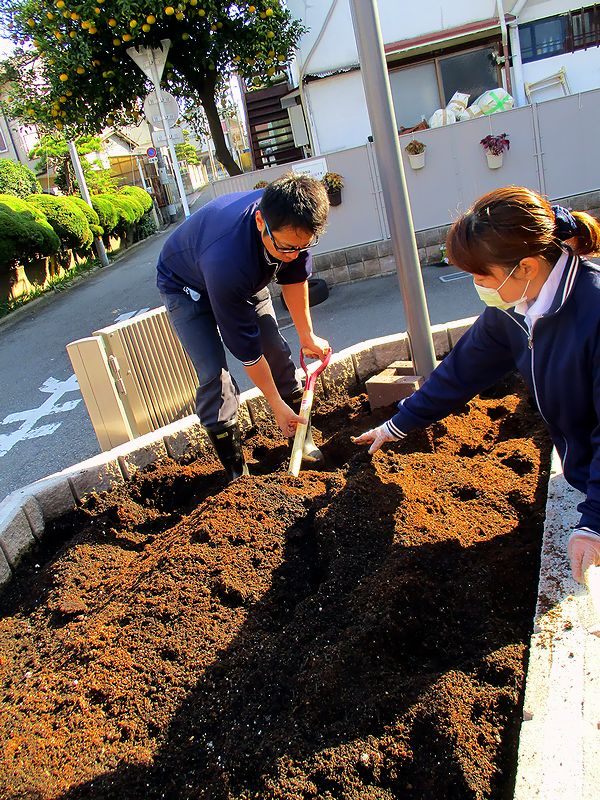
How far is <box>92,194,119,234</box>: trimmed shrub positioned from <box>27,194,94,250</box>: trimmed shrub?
2.23 meters

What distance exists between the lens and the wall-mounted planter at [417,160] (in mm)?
8352

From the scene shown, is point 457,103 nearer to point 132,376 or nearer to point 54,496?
point 132,376

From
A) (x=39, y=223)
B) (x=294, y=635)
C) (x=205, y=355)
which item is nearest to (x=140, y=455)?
(x=205, y=355)

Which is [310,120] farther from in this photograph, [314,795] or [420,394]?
[314,795]

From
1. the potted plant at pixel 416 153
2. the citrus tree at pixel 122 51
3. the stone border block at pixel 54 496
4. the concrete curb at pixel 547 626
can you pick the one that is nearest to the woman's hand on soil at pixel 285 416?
the concrete curb at pixel 547 626

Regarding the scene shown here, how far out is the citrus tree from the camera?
8594 mm

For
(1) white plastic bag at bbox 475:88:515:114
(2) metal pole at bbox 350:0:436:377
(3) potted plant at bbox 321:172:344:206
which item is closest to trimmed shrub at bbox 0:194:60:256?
(3) potted plant at bbox 321:172:344:206

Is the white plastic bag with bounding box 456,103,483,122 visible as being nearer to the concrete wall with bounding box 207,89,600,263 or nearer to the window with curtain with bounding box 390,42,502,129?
the window with curtain with bounding box 390,42,502,129

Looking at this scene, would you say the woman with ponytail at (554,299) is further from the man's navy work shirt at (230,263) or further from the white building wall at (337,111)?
the white building wall at (337,111)

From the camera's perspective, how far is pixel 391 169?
3.31 meters

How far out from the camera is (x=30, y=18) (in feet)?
30.0

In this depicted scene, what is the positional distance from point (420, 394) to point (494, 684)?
1058mm

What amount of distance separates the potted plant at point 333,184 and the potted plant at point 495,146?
189 cm

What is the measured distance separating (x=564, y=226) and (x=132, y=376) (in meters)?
2.38
